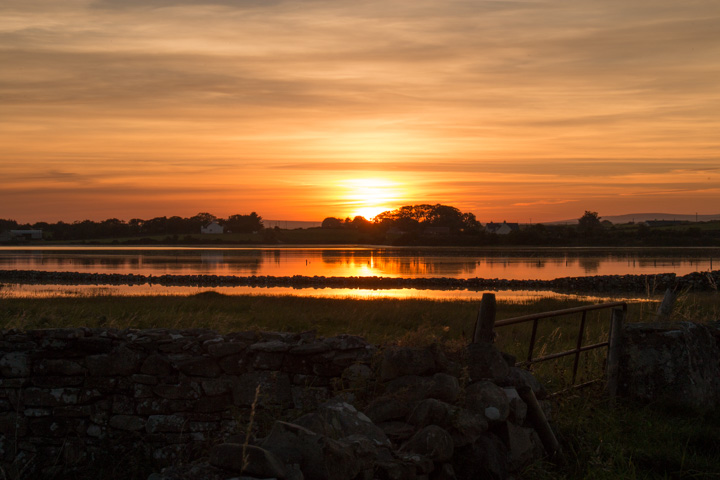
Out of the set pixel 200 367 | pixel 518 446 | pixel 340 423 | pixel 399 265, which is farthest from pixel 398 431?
pixel 399 265

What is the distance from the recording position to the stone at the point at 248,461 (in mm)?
4023

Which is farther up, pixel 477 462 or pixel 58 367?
pixel 58 367

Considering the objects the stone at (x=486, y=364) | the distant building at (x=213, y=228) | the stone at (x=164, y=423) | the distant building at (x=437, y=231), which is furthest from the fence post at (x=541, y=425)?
the distant building at (x=213, y=228)

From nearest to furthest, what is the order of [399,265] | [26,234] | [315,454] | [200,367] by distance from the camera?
[315,454]
[200,367]
[399,265]
[26,234]

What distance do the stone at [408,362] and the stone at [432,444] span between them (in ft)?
3.71

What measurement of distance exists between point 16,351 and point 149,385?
1.76 metres

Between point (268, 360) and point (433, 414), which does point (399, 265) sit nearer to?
point (268, 360)

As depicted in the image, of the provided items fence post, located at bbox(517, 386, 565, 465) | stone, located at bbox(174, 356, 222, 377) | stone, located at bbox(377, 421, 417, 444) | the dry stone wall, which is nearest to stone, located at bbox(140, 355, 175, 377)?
the dry stone wall

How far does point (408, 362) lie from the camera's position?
6352 millimetres

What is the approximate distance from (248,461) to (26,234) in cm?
21861

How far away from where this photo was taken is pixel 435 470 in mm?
5164

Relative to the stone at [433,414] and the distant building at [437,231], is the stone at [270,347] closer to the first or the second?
the stone at [433,414]

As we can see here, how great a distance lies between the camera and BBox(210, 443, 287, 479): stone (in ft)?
13.2

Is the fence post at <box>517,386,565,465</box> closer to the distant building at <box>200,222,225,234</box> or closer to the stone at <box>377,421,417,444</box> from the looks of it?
the stone at <box>377,421,417,444</box>
